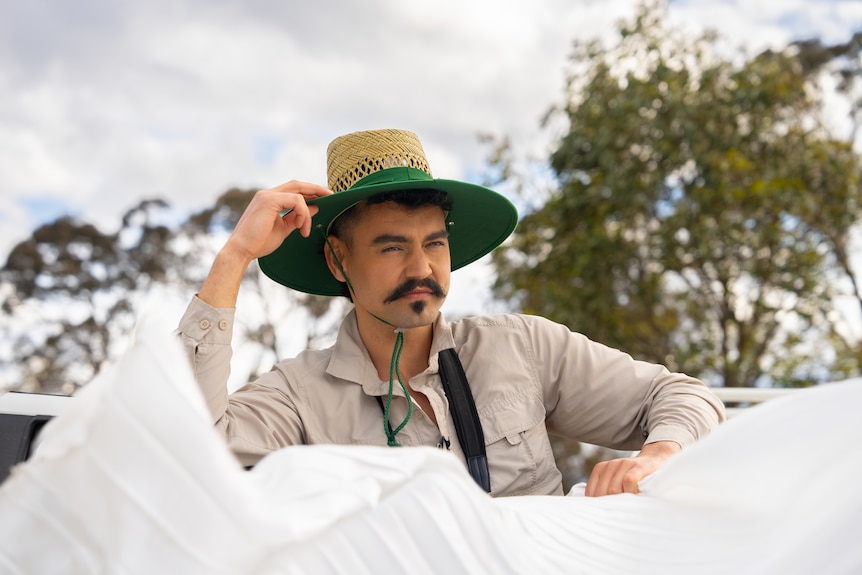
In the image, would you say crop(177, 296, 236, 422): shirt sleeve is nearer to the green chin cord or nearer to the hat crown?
the green chin cord

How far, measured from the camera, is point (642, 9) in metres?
7.51

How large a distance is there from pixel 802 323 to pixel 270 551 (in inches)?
314

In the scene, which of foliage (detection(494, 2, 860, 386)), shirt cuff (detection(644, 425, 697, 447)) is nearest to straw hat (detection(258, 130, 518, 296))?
shirt cuff (detection(644, 425, 697, 447))

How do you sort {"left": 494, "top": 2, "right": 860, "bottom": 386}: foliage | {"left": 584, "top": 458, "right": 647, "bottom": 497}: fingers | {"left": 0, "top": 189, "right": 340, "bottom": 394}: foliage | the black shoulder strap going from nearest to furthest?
1. {"left": 584, "top": 458, "right": 647, "bottom": 497}: fingers
2. the black shoulder strap
3. {"left": 494, "top": 2, "right": 860, "bottom": 386}: foliage
4. {"left": 0, "top": 189, "right": 340, "bottom": 394}: foliage

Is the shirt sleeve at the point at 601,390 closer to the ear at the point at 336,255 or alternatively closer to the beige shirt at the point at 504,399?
the beige shirt at the point at 504,399

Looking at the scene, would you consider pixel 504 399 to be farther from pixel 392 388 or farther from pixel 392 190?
pixel 392 190

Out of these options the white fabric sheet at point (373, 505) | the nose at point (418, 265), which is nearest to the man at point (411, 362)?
the nose at point (418, 265)

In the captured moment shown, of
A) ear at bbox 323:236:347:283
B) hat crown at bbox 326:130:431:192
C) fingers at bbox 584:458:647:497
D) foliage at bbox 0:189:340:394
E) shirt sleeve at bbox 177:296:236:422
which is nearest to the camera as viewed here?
fingers at bbox 584:458:647:497

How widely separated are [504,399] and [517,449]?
0.13 metres

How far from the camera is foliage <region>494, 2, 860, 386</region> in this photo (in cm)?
720

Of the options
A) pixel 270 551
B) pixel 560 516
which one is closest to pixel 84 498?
pixel 270 551

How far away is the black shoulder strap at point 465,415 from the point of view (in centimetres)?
206

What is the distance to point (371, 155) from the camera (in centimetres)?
218

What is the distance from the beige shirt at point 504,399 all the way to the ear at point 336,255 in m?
0.14
